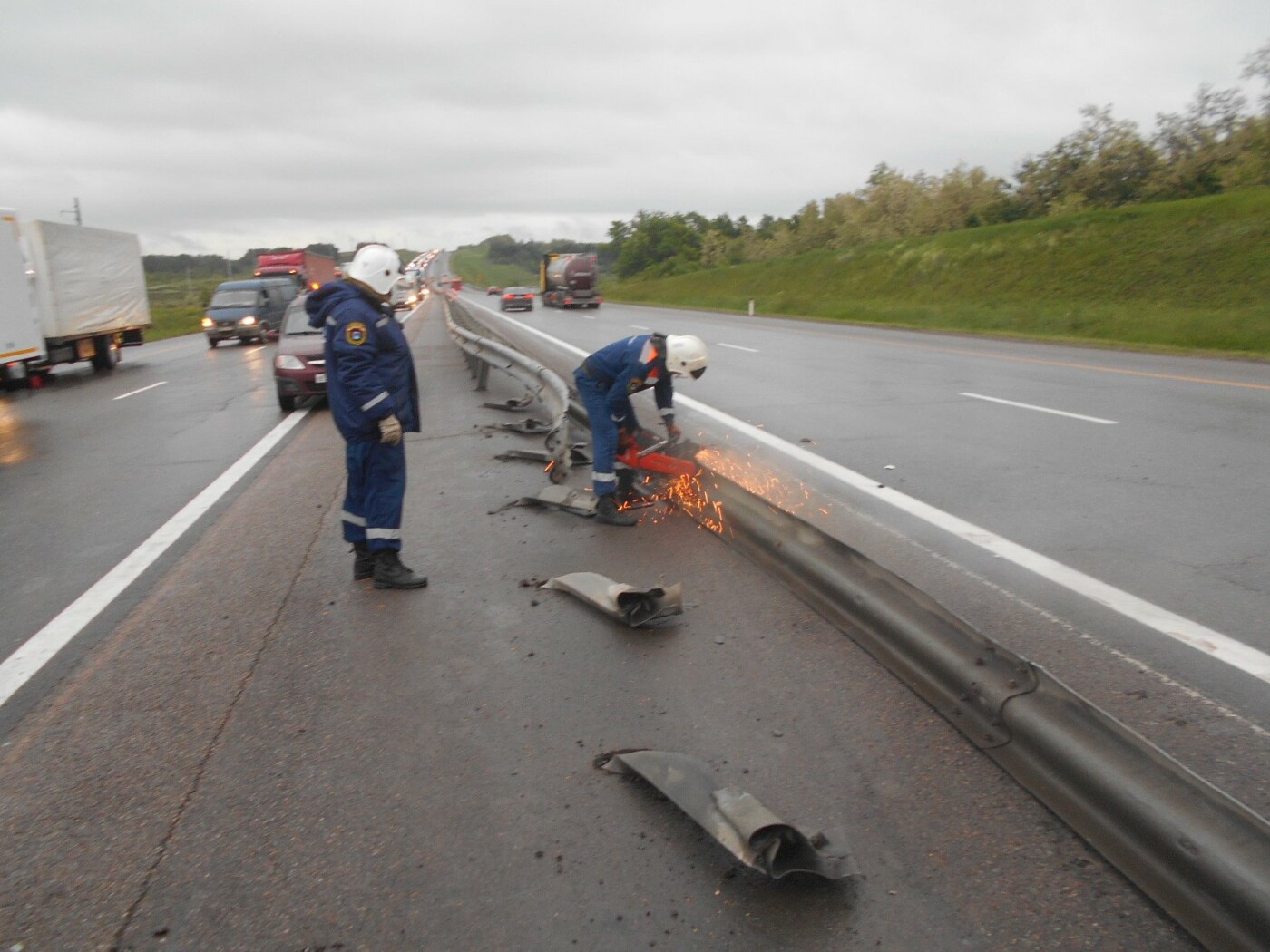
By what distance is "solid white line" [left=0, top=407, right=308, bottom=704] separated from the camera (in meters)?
4.58

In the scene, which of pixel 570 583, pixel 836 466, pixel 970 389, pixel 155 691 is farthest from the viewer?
pixel 970 389

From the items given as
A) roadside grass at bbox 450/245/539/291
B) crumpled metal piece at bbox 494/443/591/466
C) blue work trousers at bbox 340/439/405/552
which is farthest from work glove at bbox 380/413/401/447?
roadside grass at bbox 450/245/539/291

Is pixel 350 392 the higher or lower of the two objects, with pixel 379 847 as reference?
higher

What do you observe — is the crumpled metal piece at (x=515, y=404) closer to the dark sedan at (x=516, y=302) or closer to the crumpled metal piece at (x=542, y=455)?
the crumpled metal piece at (x=542, y=455)

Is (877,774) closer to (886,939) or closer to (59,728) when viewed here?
(886,939)

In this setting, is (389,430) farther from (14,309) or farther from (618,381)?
(14,309)

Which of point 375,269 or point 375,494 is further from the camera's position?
point 375,494

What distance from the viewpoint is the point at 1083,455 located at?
8.55 meters

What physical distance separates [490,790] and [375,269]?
3267 millimetres

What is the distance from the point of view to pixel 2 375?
57.3 ft

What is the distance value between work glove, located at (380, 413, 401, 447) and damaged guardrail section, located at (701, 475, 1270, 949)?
8.56ft

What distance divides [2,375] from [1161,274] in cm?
3115

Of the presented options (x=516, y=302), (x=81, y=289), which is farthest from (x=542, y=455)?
(x=516, y=302)

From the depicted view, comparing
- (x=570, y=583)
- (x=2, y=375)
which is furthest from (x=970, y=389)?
(x=2, y=375)
